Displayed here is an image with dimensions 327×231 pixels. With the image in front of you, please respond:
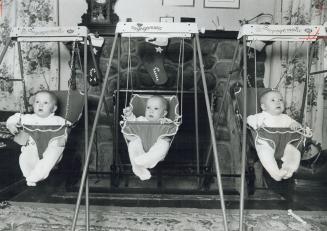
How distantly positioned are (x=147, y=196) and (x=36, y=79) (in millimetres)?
1386

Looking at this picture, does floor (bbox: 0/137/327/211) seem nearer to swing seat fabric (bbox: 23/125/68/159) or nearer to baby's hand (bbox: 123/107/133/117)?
swing seat fabric (bbox: 23/125/68/159)

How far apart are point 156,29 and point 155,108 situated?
25.3 inches

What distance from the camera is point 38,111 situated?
236 cm

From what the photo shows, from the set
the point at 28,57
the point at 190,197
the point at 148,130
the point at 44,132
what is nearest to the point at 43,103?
the point at 44,132

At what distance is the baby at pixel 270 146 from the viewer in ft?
7.06

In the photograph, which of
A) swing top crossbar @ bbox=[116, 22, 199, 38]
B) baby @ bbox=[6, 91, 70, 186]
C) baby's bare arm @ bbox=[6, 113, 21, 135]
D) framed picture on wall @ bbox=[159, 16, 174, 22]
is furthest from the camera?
framed picture on wall @ bbox=[159, 16, 174, 22]

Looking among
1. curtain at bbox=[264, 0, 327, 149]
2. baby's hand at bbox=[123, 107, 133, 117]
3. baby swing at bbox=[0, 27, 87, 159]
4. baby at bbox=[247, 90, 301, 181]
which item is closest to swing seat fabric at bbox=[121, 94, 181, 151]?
baby's hand at bbox=[123, 107, 133, 117]

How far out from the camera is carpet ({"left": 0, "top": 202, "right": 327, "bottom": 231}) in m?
2.11

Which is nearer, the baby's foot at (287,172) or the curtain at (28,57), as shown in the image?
the baby's foot at (287,172)

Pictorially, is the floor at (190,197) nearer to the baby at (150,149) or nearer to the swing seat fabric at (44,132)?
the baby at (150,149)

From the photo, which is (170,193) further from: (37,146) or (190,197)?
(37,146)

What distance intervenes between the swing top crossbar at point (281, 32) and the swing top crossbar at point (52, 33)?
2.99 feet

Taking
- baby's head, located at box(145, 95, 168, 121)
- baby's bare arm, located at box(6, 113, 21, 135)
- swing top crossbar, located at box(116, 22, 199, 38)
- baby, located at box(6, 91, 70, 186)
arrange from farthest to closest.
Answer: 1. baby's head, located at box(145, 95, 168, 121)
2. baby's bare arm, located at box(6, 113, 21, 135)
3. baby, located at box(6, 91, 70, 186)
4. swing top crossbar, located at box(116, 22, 199, 38)

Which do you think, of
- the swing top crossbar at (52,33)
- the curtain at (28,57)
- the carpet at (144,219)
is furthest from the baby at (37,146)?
the curtain at (28,57)
